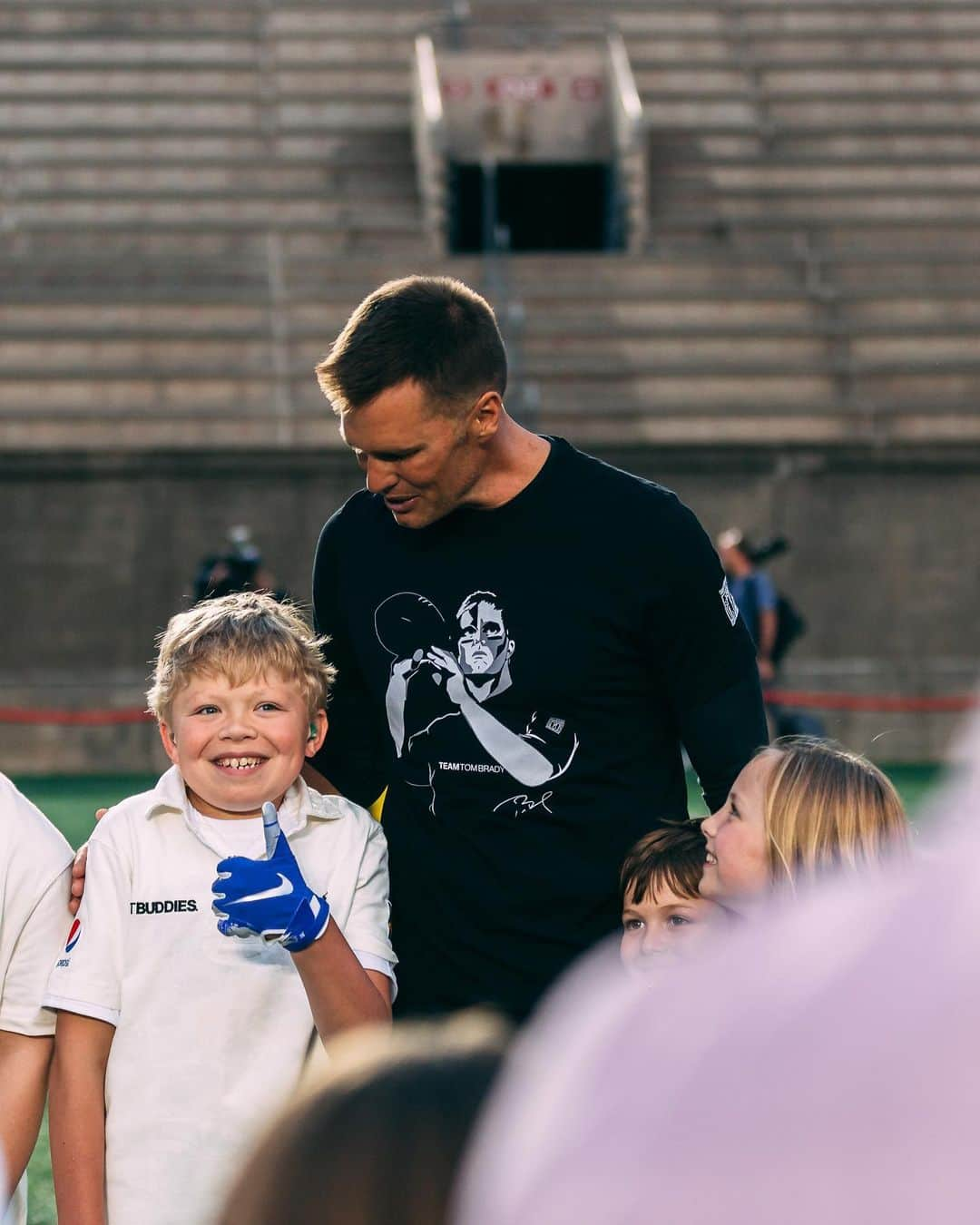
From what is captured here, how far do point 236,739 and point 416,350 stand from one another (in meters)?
0.65

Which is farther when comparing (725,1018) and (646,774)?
(646,774)

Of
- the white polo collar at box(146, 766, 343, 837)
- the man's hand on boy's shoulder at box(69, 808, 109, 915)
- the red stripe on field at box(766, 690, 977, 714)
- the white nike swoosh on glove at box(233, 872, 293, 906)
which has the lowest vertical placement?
the red stripe on field at box(766, 690, 977, 714)

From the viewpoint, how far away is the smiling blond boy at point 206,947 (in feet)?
8.18

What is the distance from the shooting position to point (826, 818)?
7.83 ft

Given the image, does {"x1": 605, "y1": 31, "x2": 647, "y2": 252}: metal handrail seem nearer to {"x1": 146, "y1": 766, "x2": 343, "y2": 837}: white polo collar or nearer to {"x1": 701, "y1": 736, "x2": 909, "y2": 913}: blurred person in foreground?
{"x1": 146, "y1": 766, "x2": 343, "y2": 837}: white polo collar

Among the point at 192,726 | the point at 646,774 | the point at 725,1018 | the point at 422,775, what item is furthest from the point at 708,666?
the point at 725,1018

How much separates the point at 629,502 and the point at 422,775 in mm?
539

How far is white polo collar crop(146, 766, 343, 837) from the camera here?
271cm

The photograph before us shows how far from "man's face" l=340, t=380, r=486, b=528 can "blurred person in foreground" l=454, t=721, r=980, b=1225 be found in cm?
208

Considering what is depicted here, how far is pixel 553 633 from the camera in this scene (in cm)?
269

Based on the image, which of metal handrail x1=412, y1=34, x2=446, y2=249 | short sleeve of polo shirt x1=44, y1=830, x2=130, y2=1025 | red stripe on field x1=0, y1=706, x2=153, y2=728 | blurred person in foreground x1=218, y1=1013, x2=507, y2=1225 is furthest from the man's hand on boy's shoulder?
metal handrail x1=412, y1=34, x2=446, y2=249

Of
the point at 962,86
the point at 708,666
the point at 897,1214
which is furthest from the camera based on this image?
the point at 962,86

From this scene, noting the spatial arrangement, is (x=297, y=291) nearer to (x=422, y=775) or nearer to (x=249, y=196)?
(x=249, y=196)
